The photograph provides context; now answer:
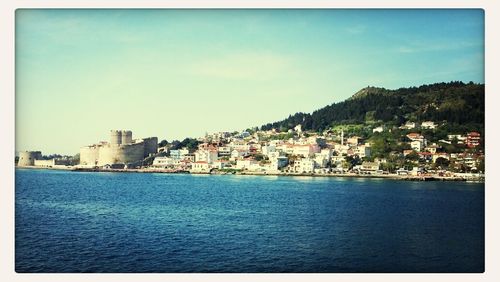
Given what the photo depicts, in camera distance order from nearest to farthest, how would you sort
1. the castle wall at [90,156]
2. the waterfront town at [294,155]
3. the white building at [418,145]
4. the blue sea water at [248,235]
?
the blue sea water at [248,235], the waterfront town at [294,155], the white building at [418,145], the castle wall at [90,156]

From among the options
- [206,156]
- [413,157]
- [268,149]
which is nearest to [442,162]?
[413,157]

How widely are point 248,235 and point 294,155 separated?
14.7 m

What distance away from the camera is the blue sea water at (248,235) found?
432 cm

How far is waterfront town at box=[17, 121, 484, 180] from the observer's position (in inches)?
575

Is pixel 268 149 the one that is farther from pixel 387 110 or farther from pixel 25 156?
pixel 25 156

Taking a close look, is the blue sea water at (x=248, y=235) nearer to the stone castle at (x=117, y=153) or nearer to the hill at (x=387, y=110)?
the hill at (x=387, y=110)

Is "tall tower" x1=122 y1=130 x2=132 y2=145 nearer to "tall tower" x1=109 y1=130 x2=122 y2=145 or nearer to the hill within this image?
"tall tower" x1=109 y1=130 x2=122 y2=145

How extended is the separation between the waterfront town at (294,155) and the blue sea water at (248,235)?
5.84 m

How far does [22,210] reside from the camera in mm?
6855

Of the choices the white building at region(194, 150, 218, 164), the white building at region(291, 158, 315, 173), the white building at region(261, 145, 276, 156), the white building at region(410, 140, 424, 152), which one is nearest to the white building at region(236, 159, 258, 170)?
the white building at region(261, 145, 276, 156)

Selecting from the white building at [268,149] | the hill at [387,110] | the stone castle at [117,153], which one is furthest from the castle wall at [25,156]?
the white building at [268,149]

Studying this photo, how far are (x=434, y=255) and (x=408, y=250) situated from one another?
25cm
